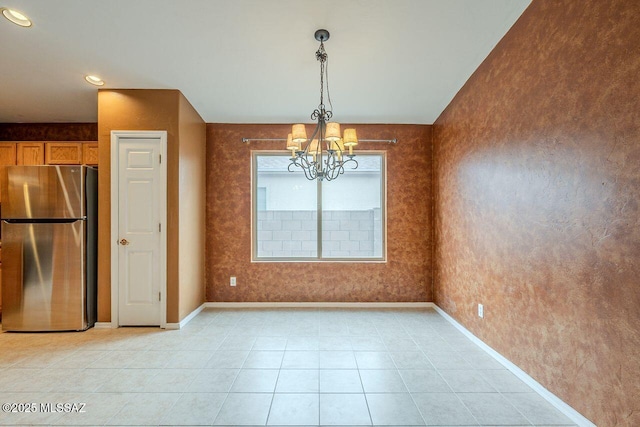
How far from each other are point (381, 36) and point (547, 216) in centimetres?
194

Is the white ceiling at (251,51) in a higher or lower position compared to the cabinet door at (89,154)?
higher

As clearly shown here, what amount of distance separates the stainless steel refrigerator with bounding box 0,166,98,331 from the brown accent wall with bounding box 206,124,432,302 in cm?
145

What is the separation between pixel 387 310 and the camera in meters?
4.03

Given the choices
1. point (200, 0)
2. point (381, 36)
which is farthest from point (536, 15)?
point (200, 0)

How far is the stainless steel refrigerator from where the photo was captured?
3.19m

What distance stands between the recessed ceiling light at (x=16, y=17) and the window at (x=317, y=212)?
A: 2475 millimetres

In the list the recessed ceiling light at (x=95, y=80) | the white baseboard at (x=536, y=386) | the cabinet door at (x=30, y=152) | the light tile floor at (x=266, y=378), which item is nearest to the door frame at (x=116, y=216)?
the light tile floor at (x=266, y=378)

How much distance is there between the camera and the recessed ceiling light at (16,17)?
7.53 ft

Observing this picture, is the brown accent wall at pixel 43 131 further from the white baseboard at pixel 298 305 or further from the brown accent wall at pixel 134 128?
the white baseboard at pixel 298 305

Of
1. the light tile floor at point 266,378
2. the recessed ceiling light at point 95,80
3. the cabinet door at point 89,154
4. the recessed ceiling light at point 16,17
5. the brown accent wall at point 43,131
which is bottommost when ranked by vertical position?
the light tile floor at point 266,378

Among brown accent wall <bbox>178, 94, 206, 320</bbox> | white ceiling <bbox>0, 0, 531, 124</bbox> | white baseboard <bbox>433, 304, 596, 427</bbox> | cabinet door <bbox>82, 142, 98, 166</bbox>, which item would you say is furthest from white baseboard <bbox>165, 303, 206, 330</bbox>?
white baseboard <bbox>433, 304, 596, 427</bbox>

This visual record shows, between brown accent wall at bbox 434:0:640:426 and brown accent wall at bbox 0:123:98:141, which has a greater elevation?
brown accent wall at bbox 0:123:98:141

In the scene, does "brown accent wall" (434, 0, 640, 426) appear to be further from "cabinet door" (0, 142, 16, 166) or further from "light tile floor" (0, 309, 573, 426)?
"cabinet door" (0, 142, 16, 166)

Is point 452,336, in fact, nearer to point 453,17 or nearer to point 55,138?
point 453,17
